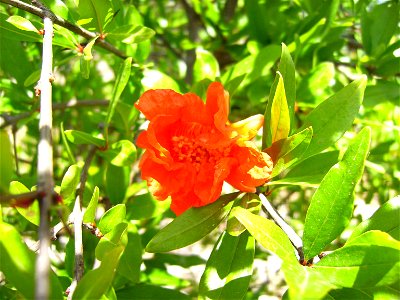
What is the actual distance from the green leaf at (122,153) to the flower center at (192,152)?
13 cm

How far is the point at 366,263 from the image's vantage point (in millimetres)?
635

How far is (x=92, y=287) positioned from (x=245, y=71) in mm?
649

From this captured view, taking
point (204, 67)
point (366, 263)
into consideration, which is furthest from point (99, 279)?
point (204, 67)

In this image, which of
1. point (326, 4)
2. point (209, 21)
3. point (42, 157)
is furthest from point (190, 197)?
point (209, 21)

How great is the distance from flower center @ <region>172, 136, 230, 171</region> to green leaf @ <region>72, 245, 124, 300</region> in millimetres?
289

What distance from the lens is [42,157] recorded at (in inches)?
19.7

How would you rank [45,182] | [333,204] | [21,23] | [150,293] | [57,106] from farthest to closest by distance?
[57,106], [150,293], [21,23], [333,204], [45,182]

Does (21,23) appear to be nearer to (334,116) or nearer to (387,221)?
(334,116)

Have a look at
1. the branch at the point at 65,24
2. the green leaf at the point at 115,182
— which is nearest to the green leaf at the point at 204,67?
the branch at the point at 65,24

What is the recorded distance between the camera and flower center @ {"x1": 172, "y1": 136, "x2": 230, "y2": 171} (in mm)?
845

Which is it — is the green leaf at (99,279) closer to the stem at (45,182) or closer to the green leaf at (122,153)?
the stem at (45,182)

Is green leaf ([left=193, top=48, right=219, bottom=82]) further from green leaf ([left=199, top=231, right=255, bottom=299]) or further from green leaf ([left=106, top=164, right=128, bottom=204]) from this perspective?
green leaf ([left=199, top=231, right=255, bottom=299])

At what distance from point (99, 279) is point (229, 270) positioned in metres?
0.27

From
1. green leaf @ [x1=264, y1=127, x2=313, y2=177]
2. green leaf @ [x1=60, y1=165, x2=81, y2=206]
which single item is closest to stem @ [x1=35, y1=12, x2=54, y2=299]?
green leaf @ [x1=60, y1=165, x2=81, y2=206]
